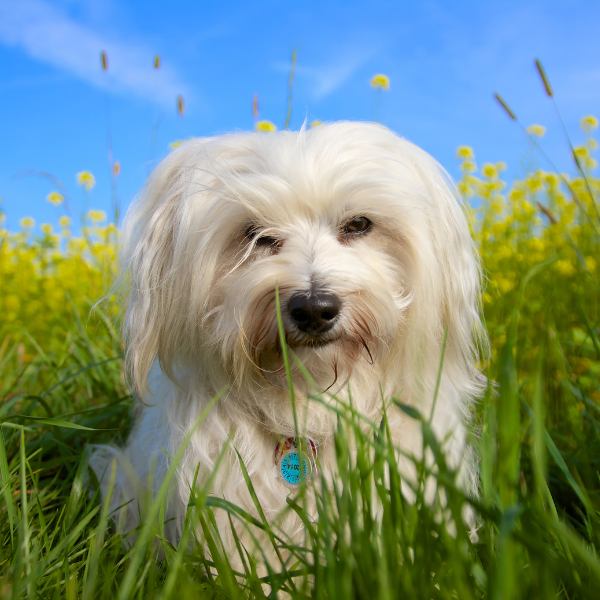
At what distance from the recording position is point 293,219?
7.08 ft

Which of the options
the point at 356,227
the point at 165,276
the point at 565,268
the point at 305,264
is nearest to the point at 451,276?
the point at 356,227

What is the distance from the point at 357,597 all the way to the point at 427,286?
45.4 inches

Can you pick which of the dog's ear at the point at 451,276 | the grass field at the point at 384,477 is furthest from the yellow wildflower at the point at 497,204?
the dog's ear at the point at 451,276

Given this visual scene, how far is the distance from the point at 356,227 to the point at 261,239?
30 cm

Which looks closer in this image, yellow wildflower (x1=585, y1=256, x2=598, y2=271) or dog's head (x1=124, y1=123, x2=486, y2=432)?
dog's head (x1=124, y1=123, x2=486, y2=432)

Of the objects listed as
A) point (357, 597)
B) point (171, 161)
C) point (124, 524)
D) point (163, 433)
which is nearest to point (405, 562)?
point (357, 597)

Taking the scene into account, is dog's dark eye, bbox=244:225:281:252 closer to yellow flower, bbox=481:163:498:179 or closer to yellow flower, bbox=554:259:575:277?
yellow flower, bbox=554:259:575:277

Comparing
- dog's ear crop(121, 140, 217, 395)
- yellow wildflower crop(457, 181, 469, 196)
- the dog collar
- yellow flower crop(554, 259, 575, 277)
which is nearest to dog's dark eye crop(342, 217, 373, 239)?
dog's ear crop(121, 140, 217, 395)

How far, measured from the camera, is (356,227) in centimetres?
220

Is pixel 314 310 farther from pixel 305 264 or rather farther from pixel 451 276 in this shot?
pixel 451 276

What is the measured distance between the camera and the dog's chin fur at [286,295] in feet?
6.62

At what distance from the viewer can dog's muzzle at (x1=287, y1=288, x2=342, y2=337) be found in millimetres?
1900

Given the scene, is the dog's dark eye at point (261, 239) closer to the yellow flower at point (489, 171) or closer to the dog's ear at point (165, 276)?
the dog's ear at point (165, 276)

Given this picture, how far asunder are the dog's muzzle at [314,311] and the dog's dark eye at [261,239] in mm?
317
